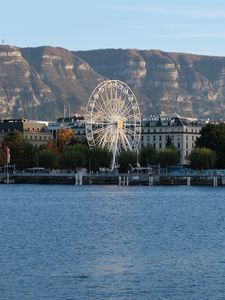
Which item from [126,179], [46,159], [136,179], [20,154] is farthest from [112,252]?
[20,154]

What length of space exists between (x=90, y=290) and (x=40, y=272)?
4.90m

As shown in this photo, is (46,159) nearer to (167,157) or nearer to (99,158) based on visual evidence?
(99,158)

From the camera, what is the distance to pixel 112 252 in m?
57.4

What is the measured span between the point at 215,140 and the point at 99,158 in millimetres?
20696

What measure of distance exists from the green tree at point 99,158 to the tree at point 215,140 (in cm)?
1688

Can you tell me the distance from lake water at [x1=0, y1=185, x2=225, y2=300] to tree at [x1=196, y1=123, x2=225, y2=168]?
240 feet

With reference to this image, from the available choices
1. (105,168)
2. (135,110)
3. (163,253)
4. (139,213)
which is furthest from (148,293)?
(105,168)

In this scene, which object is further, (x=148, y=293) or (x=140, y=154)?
(x=140, y=154)

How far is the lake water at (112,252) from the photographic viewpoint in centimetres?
4631

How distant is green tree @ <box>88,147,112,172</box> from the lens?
535 feet

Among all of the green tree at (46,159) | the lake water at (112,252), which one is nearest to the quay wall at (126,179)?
the green tree at (46,159)

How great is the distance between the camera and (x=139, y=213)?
88938mm

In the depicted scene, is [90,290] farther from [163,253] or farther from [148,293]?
[163,253]

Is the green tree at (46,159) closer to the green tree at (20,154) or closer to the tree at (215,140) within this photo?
the green tree at (20,154)
